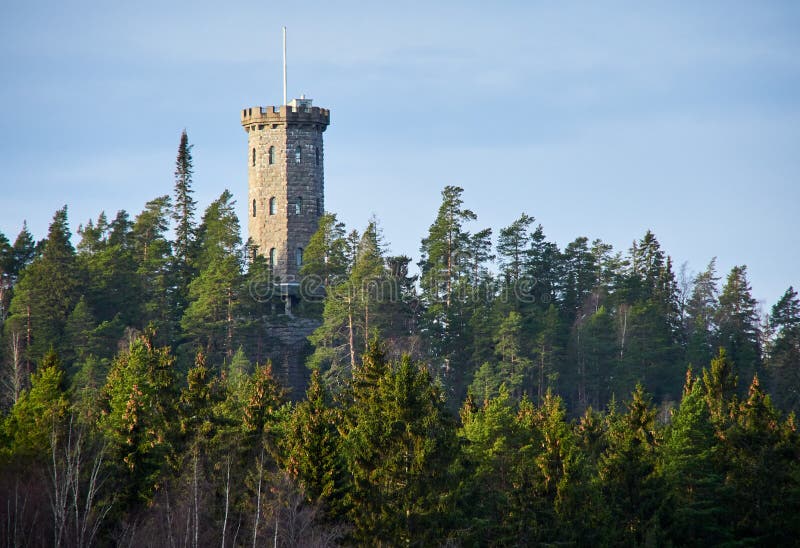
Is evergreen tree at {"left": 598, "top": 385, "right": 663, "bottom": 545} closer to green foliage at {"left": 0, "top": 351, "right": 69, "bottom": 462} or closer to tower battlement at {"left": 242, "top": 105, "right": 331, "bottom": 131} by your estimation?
green foliage at {"left": 0, "top": 351, "right": 69, "bottom": 462}

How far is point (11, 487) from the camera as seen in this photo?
180 feet

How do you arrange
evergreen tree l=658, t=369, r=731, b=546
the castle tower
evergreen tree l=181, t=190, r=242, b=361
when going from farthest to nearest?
the castle tower
evergreen tree l=181, t=190, r=242, b=361
evergreen tree l=658, t=369, r=731, b=546

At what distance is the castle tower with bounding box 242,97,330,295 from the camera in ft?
314

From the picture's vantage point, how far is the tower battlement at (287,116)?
95875 mm

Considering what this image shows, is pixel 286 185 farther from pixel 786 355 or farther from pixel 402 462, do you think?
pixel 402 462

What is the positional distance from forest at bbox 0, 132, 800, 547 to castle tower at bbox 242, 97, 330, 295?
155cm

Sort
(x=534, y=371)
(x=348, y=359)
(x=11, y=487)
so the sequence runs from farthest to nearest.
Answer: (x=534, y=371), (x=348, y=359), (x=11, y=487)

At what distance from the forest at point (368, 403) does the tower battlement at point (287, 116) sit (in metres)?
5.22

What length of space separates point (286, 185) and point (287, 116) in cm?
401

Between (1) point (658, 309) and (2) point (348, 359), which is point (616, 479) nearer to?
(2) point (348, 359)

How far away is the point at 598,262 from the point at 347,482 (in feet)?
194

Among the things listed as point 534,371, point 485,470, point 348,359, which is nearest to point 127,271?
point 348,359

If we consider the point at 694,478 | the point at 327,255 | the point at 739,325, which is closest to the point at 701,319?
the point at 739,325

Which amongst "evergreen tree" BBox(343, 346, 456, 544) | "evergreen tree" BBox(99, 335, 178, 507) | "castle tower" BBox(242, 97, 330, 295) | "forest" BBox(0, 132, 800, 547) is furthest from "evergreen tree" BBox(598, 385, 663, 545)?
"castle tower" BBox(242, 97, 330, 295)
